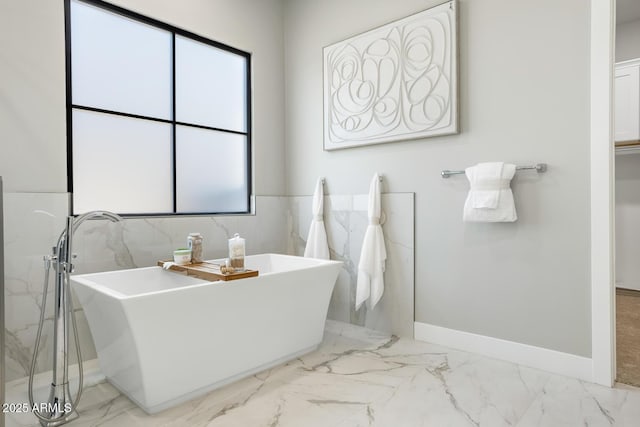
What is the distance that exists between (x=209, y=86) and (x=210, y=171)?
2.25 ft

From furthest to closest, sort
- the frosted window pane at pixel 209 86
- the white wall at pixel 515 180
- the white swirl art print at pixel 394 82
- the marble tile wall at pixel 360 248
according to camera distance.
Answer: the frosted window pane at pixel 209 86 < the marble tile wall at pixel 360 248 < the white swirl art print at pixel 394 82 < the white wall at pixel 515 180

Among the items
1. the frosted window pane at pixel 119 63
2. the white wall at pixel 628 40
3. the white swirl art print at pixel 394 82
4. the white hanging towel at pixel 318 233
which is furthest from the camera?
the white wall at pixel 628 40

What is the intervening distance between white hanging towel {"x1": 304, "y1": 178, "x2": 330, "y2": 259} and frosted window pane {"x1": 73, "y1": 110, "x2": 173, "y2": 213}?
1.15 meters

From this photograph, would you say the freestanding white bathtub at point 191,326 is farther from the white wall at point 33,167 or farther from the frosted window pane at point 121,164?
the frosted window pane at point 121,164

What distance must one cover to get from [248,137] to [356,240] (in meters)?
1.31

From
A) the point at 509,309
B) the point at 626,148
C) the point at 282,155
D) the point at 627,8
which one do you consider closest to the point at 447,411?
the point at 509,309

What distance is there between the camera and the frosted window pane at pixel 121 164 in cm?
241

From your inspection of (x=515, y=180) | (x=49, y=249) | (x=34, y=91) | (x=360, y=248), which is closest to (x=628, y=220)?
(x=515, y=180)

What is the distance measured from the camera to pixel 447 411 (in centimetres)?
180

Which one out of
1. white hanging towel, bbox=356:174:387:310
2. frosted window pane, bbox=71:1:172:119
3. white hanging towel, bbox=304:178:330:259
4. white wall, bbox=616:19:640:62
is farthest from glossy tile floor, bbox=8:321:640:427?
white wall, bbox=616:19:640:62

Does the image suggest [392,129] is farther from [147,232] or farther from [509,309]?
[147,232]

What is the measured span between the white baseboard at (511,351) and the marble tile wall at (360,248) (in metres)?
0.19

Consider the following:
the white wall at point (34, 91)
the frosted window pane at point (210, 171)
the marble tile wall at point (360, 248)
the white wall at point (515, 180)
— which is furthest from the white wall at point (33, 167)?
the white wall at point (515, 180)

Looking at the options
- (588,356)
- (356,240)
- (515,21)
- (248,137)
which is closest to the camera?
(588,356)
